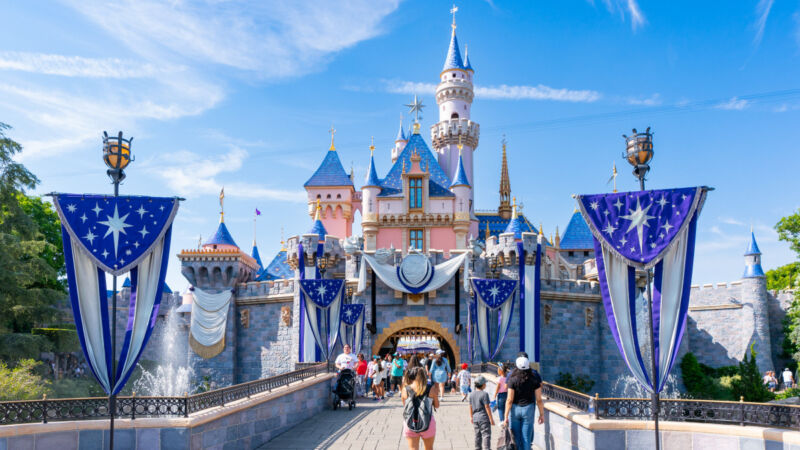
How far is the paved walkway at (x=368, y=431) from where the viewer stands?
1107 cm

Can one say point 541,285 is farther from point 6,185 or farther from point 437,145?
point 6,185

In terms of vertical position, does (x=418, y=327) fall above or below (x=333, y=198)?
below

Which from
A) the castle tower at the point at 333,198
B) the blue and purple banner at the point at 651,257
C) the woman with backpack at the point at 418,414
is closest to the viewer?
the woman with backpack at the point at 418,414

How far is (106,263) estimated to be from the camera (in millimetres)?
9742

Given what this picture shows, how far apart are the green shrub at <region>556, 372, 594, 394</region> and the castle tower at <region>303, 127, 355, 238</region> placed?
680 inches

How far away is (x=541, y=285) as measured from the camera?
29.1 m

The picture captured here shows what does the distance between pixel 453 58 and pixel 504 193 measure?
1337 cm

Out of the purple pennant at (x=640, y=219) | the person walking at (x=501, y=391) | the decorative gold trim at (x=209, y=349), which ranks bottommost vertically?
the decorative gold trim at (x=209, y=349)

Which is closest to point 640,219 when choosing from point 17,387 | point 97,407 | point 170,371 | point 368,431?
point 368,431

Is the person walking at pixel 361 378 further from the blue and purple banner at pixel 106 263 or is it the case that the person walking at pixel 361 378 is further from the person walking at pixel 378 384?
the blue and purple banner at pixel 106 263

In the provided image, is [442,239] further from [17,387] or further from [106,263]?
[106,263]

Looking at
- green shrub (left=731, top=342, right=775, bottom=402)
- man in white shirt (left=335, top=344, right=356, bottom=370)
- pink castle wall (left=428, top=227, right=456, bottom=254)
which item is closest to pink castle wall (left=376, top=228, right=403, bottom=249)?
pink castle wall (left=428, top=227, right=456, bottom=254)

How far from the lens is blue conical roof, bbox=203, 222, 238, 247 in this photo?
35.4 meters

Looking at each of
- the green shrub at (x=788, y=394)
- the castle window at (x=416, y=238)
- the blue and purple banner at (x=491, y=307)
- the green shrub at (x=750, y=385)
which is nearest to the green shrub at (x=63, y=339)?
the blue and purple banner at (x=491, y=307)
